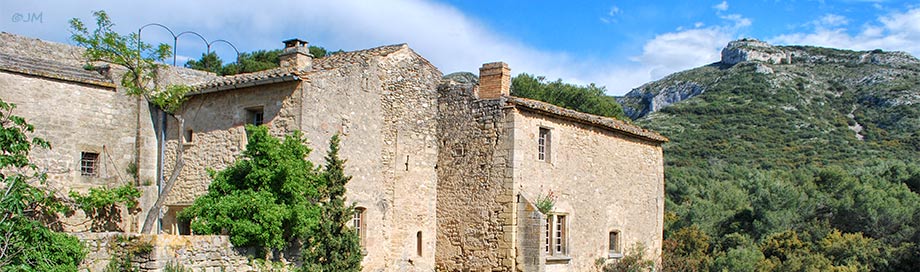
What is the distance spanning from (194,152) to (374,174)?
4022 millimetres

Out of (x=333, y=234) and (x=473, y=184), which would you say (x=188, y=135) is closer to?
(x=333, y=234)

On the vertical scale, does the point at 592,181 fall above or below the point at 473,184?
above

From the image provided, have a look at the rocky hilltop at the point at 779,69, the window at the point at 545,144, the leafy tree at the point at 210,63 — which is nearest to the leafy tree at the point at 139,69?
the window at the point at 545,144

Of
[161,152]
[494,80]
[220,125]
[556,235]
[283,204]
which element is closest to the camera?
[283,204]

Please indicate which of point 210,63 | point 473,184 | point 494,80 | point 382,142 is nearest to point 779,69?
point 210,63

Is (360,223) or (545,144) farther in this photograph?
(545,144)

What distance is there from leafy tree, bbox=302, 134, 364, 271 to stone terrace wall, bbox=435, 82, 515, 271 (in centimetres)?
326

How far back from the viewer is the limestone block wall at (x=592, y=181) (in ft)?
61.6

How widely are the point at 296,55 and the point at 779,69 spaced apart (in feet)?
160

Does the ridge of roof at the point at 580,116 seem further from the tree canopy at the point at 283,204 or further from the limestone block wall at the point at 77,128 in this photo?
the limestone block wall at the point at 77,128

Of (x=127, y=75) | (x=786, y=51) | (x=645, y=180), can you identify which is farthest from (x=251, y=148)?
(x=786, y=51)

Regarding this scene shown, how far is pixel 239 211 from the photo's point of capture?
49.1ft

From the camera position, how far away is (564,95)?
3800cm

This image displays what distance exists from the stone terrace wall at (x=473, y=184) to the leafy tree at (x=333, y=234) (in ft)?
10.7
